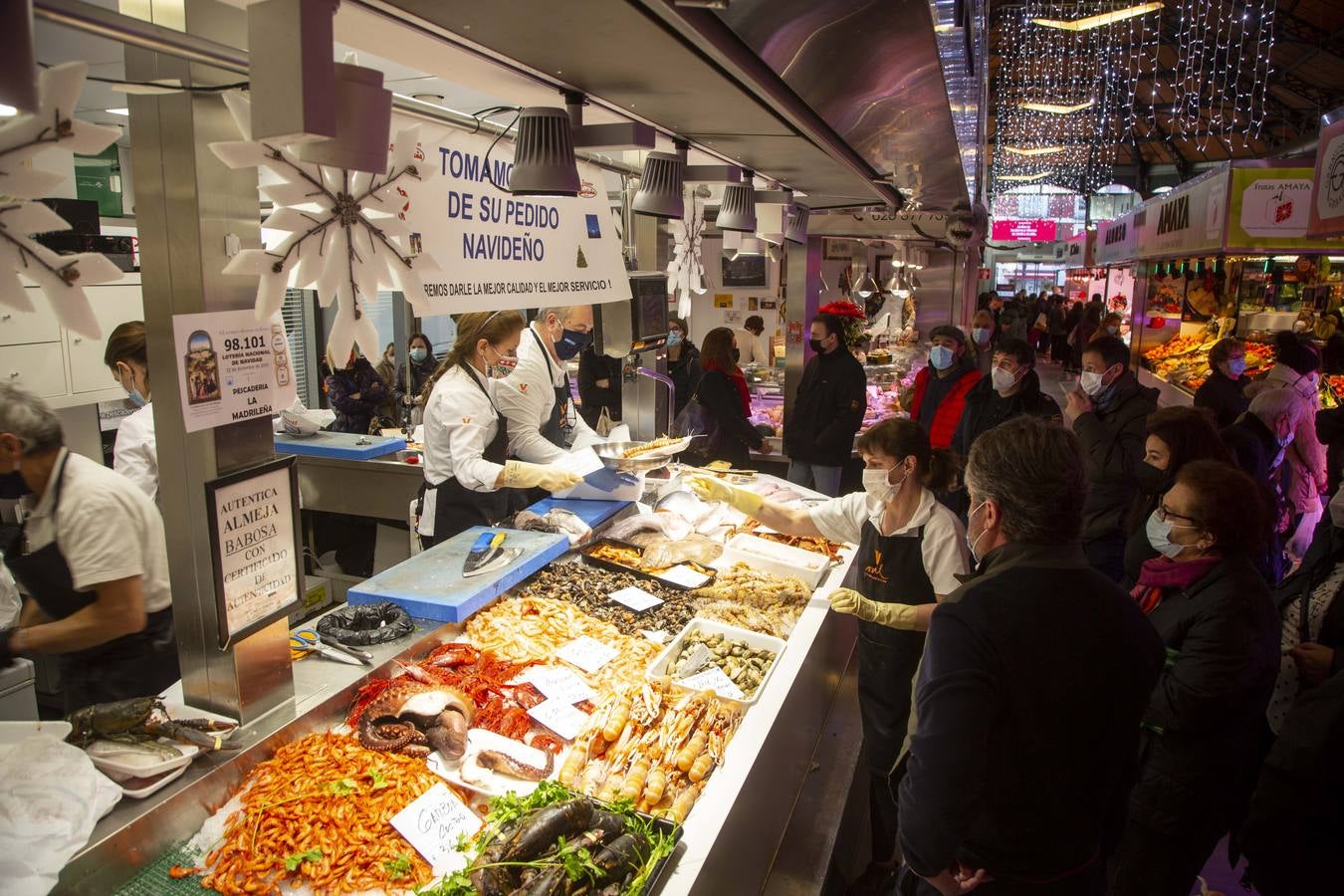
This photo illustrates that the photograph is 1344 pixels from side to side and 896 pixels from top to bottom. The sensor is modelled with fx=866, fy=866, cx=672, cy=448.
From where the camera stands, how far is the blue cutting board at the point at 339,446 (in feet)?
22.2

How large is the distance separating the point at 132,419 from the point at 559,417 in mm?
2400

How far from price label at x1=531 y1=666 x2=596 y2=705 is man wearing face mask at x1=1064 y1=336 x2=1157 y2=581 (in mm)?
3321

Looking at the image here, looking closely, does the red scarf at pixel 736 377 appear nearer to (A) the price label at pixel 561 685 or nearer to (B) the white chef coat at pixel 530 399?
(B) the white chef coat at pixel 530 399

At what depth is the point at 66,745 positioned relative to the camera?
2037 mm

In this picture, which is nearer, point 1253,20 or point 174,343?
point 174,343

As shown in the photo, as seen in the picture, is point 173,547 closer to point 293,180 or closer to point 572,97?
point 293,180

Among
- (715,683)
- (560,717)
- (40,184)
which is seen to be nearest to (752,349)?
(715,683)

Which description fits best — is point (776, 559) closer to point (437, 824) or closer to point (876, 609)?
point (876, 609)

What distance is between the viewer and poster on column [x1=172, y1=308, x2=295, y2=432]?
207 cm

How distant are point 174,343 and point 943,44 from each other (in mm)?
2516

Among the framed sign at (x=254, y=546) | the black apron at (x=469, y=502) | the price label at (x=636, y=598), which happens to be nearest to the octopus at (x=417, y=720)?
the framed sign at (x=254, y=546)

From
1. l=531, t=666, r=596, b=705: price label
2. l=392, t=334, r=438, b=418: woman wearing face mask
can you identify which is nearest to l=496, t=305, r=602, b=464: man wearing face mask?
l=531, t=666, r=596, b=705: price label

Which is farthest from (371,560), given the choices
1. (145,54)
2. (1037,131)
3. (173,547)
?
(1037,131)

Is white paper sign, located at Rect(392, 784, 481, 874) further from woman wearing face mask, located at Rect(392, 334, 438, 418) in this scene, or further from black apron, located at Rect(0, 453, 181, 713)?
woman wearing face mask, located at Rect(392, 334, 438, 418)
